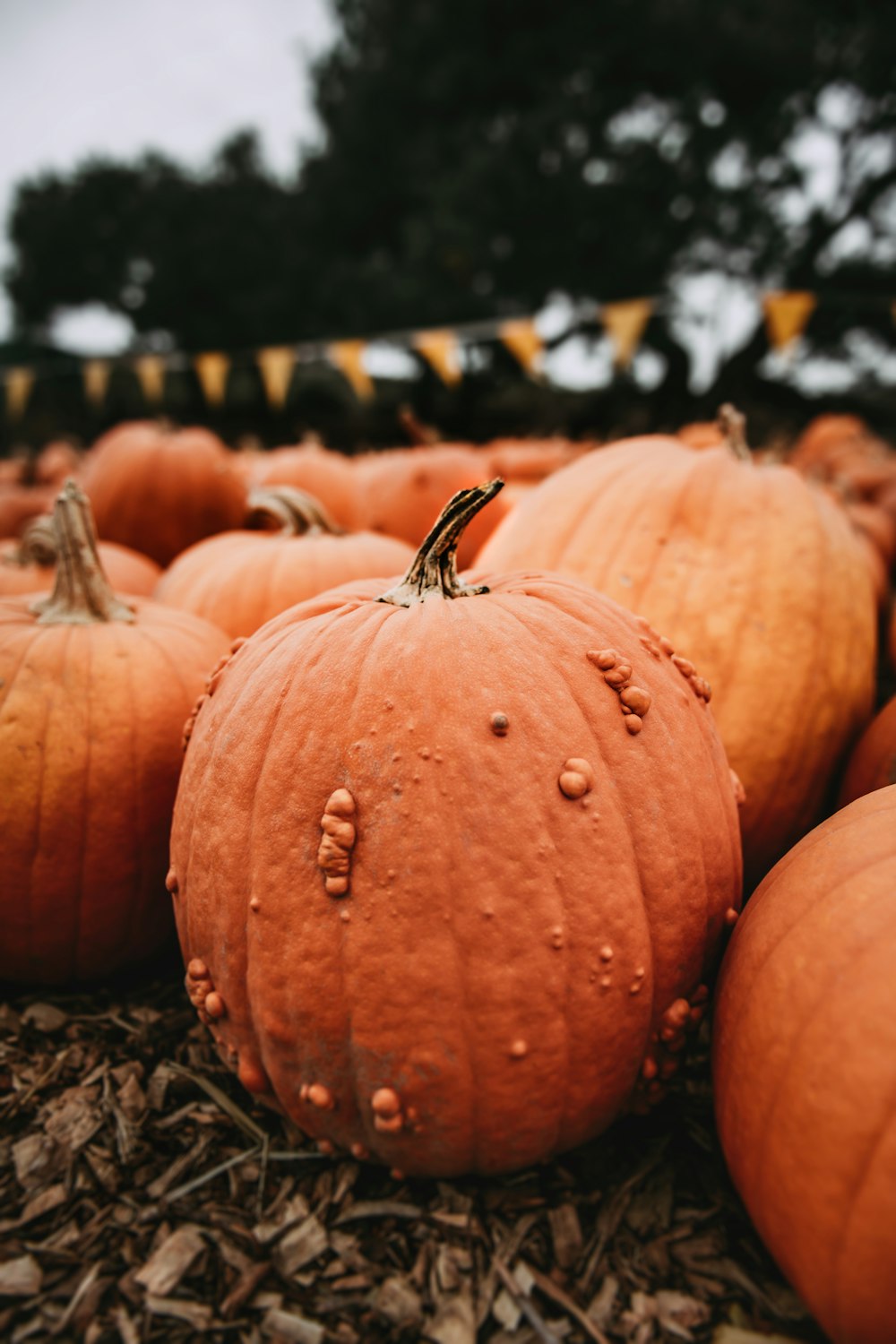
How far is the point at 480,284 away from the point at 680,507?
17.5 meters

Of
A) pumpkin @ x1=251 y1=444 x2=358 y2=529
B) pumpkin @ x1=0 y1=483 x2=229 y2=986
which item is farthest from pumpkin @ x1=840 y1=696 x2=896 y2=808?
pumpkin @ x1=251 y1=444 x2=358 y2=529

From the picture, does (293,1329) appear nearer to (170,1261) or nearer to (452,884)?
(170,1261)

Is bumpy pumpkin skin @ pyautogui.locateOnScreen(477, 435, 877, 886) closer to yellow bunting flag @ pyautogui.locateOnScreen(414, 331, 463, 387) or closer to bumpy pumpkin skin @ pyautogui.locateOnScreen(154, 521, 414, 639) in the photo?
bumpy pumpkin skin @ pyautogui.locateOnScreen(154, 521, 414, 639)

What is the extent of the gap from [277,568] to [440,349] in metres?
5.67

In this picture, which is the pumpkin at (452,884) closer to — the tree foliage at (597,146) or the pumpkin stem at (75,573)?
the pumpkin stem at (75,573)

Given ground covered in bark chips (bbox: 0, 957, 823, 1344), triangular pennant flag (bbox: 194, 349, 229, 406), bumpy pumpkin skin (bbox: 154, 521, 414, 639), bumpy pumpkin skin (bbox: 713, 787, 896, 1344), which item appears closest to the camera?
bumpy pumpkin skin (bbox: 713, 787, 896, 1344)

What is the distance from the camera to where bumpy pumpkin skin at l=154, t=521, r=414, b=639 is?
7.91ft

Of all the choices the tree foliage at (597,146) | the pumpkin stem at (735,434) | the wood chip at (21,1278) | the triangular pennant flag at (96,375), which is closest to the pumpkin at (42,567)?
the wood chip at (21,1278)

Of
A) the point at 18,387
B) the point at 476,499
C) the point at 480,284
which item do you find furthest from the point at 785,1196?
the point at 480,284

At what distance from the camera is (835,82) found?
1683 centimetres

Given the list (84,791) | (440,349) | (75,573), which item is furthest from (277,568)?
(440,349)

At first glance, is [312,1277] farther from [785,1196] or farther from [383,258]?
[383,258]

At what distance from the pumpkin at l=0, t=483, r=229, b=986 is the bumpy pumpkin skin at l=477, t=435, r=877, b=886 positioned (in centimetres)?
100

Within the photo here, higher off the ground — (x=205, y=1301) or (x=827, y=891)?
(x=827, y=891)
